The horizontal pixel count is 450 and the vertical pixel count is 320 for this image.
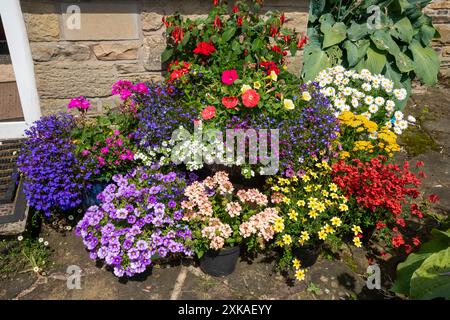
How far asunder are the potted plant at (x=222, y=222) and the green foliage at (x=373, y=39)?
1.96 metres

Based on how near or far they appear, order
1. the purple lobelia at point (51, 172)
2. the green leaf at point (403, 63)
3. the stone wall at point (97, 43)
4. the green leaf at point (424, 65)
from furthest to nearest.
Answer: the green leaf at point (424, 65) < the green leaf at point (403, 63) < the stone wall at point (97, 43) < the purple lobelia at point (51, 172)

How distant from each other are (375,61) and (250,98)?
2102mm

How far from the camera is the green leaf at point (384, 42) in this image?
13.6 feet

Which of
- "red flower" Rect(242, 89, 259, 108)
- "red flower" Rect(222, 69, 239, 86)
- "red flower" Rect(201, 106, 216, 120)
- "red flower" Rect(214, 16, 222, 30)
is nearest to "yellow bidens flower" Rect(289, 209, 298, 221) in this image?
"red flower" Rect(242, 89, 259, 108)

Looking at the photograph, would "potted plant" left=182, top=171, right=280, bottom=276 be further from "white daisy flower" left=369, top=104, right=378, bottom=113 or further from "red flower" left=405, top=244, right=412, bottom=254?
"white daisy flower" left=369, top=104, right=378, bottom=113

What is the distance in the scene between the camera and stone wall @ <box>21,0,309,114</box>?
311 cm

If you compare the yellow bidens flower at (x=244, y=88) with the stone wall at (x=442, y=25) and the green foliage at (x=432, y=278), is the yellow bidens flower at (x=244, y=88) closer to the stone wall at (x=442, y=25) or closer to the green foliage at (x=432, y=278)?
the green foliage at (x=432, y=278)

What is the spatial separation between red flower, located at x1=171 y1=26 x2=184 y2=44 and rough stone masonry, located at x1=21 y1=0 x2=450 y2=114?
9.8 inches

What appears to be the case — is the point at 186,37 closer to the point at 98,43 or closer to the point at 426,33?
the point at 98,43

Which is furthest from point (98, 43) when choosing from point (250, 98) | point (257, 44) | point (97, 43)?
point (250, 98)

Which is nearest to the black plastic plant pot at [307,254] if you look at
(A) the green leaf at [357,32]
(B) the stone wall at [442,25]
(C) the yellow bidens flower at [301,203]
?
(C) the yellow bidens flower at [301,203]

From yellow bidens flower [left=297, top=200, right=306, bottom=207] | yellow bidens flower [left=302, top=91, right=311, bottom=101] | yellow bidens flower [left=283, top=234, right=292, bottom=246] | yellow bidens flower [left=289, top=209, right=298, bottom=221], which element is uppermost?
→ yellow bidens flower [left=302, top=91, right=311, bottom=101]

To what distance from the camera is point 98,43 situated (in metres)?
3.29

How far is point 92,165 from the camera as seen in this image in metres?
2.82
